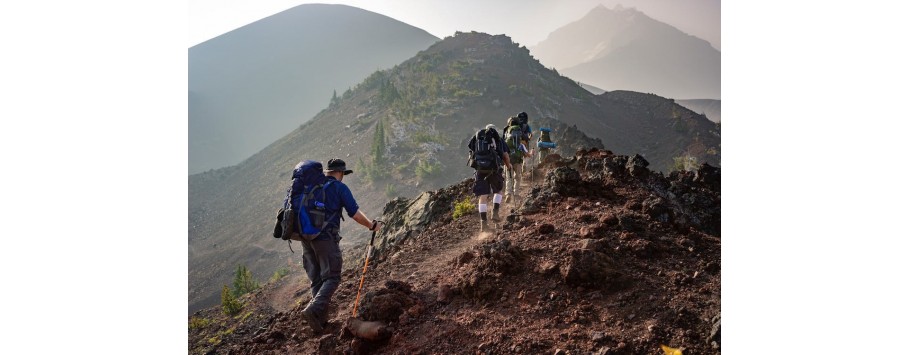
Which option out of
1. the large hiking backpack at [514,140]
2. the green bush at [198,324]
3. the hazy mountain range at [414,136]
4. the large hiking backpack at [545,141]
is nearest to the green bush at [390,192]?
the hazy mountain range at [414,136]

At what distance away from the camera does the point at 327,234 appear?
4.84 m

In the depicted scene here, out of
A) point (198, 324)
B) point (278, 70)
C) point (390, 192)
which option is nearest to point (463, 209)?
point (198, 324)

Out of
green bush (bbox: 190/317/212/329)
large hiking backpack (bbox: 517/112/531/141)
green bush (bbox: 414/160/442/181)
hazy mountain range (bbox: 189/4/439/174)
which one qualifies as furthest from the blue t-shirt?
hazy mountain range (bbox: 189/4/439/174)

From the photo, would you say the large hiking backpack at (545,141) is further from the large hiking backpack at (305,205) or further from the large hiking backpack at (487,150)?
the large hiking backpack at (305,205)

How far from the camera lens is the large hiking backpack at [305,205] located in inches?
186

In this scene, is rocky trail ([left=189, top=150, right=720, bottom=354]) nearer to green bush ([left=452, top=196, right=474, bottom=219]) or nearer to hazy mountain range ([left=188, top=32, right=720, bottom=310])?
green bush ([left=452, top=196, right=474, bottom=219])

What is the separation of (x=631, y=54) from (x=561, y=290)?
4991 millimetres

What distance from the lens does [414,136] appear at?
1709 inches

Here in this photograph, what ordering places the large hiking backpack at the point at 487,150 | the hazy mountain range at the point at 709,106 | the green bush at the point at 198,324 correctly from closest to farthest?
1. the hazy mountain range at the point at 709,106
2. the large hiking backpack at the point at 487,150
3. the green bush at the point at 198,324

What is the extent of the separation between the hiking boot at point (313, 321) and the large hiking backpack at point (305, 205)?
0.72 meters

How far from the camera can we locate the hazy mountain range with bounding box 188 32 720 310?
1287 inches

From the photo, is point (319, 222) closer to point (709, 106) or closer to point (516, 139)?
point (709, 106)

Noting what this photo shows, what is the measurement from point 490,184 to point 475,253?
2359mm
